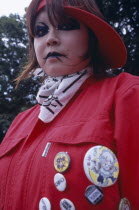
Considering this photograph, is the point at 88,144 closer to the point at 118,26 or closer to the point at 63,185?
the point at 63,185

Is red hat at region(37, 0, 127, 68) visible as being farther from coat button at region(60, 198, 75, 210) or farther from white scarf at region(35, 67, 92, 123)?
coat button at region(60, 198, 75, 210)

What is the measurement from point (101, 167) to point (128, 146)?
0.12 metres

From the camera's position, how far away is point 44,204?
108cm

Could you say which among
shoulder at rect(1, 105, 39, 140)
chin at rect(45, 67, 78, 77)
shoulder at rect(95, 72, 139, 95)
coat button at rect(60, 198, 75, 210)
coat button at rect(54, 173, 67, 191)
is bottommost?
coat button at rect(60, 198, 75, 210)

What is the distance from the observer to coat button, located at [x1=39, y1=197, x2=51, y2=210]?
3.51ft

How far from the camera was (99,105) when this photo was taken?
3.84ft

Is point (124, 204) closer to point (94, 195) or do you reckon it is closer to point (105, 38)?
point (94, 195)

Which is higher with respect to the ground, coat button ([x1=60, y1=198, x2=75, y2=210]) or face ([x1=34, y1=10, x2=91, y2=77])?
face ([x1=34, y1=10, x2=91, y2=77])

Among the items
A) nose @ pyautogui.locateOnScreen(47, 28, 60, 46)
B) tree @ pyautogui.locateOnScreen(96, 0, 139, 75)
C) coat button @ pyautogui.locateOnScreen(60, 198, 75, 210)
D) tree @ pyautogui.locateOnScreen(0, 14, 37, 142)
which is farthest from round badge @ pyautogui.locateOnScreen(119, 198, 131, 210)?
tree @ pyautogui.locateOnScreen(0, 14, 37, 142)

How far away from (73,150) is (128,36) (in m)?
4.95

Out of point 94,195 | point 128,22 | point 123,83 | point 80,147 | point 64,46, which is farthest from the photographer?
point 128,22

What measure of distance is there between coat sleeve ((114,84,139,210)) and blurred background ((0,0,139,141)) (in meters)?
4.49

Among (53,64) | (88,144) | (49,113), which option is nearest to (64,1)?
(53,64)

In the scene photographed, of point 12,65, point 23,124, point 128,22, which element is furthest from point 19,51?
point 23,124
